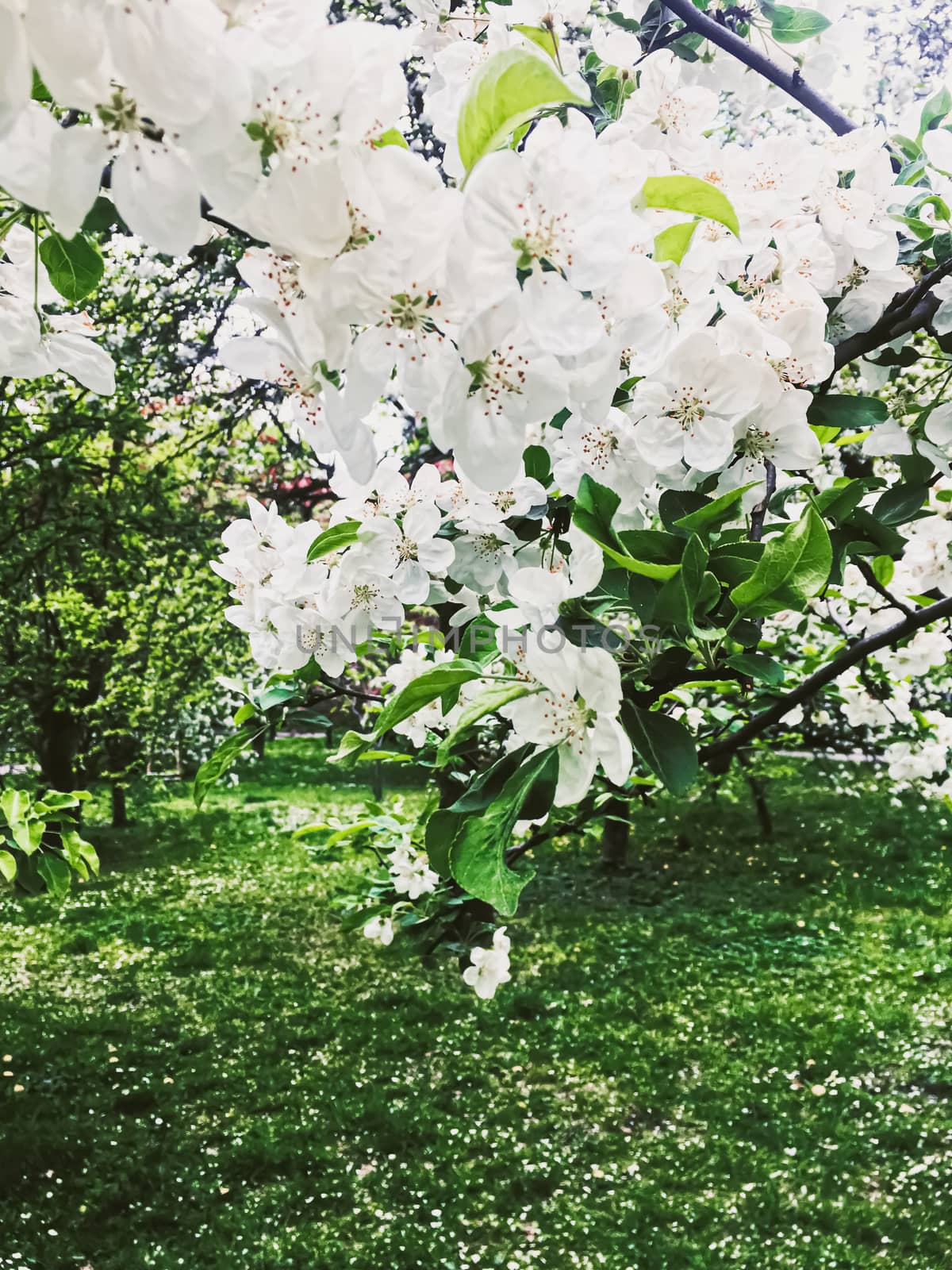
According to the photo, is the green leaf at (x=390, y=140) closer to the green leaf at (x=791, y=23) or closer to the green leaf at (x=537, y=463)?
the green leaf at (x=537, y=463)

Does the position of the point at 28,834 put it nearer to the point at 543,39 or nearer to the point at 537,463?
the point at 537,463

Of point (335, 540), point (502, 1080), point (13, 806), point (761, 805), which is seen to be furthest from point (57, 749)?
point (335, 540)

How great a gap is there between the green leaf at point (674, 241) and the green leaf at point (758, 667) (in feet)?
1.34

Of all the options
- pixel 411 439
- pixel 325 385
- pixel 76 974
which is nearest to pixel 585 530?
pixel 325 385

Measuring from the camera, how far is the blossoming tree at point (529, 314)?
1.61ft

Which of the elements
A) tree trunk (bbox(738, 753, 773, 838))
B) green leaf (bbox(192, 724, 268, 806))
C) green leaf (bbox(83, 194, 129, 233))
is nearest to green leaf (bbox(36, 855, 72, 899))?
green leaf (bbox(192, 724, 268, 806))

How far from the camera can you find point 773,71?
138 cm

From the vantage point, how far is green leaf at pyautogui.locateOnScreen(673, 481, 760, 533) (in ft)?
2.73

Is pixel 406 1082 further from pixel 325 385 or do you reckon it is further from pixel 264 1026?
pixel 325 385

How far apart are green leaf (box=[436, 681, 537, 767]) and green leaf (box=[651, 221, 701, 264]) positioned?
0.36 metres

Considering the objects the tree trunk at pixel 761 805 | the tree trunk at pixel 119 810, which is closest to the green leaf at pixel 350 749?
the tree trunk at pixel 761 805

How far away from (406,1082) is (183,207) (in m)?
4.43

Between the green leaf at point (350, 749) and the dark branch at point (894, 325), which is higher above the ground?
the dark branch at point (894, 325)

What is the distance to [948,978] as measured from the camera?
5324mm
